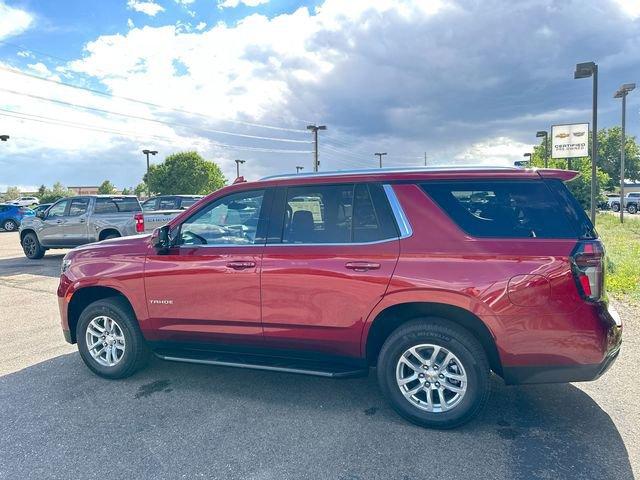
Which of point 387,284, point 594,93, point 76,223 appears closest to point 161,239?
point 387,284

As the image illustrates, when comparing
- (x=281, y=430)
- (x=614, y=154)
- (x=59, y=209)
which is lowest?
(x=281, y=430)

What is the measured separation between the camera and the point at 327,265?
3.40 meters

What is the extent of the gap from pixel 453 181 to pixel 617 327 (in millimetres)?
1531

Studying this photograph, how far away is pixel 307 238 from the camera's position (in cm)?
359

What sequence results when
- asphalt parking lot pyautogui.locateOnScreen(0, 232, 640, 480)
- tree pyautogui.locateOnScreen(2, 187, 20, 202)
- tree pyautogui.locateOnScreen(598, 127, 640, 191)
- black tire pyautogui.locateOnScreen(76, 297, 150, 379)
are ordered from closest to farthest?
asphalt parking lot pyautogui.locateOnScreen(0, 232, 640, 480)
black tire pyautogui.locateOnScreen(76, 297, 150, 379)
tree pyautogui.locateOnScreen(598, 127, 640, 191)
tree pyautogui.locateOnScreen(2, 187, 20, 202)

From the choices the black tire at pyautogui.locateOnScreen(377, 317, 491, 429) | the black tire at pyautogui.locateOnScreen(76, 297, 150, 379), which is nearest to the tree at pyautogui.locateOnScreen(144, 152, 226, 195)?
the black tire at pyautogui.locateOnScreen(76, 297, 150, 379)

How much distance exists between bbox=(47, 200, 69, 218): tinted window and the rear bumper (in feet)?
40.6

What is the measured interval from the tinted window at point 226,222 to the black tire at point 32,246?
35.6 feet

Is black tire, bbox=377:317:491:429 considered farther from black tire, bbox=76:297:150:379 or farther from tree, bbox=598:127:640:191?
tree, bbox=598:127:640:191

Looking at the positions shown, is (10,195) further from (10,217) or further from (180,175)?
(10,217)

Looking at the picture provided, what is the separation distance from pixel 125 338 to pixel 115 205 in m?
8.90

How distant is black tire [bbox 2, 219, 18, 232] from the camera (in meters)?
25.6

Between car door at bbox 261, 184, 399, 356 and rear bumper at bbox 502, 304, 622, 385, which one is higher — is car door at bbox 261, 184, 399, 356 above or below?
above

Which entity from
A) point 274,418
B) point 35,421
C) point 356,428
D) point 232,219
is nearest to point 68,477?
point 35,421
